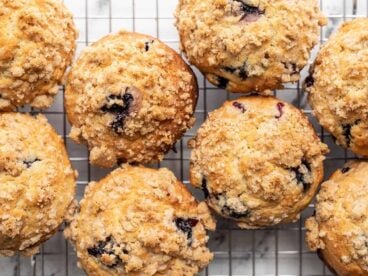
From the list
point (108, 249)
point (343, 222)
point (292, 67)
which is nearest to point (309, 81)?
point (292, 67)

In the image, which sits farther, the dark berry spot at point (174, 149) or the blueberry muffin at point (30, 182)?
the dark berry spot at point (174, 149)

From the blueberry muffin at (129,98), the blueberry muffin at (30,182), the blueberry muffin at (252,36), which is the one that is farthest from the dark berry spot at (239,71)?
the blueberry muffin at (30,182)

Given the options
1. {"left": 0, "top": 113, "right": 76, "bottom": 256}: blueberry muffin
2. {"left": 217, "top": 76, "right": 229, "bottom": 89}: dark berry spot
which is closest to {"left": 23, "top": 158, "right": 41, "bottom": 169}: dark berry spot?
{"left": 0, "top": 113, "right": 76, "bottom": 256}: blueberry muffin

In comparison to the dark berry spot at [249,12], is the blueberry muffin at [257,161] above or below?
below

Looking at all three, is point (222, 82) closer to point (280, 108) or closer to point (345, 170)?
point (280, 108)

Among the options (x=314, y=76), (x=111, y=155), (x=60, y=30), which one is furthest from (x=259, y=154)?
(x=60, y=30)

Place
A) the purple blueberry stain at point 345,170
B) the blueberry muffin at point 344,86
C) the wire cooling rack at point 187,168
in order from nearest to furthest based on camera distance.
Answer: the blueberry muffin at point 344,86
the purple blueberry stain at point 345,170
the wire cooling rack at point 187,168

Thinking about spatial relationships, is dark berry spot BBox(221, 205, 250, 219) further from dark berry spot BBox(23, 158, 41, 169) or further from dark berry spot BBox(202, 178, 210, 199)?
dark berry spot BBox(23, 158, 41, 169)

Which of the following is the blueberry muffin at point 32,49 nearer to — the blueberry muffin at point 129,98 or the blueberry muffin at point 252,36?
the blueberry muffin at point 129,98
